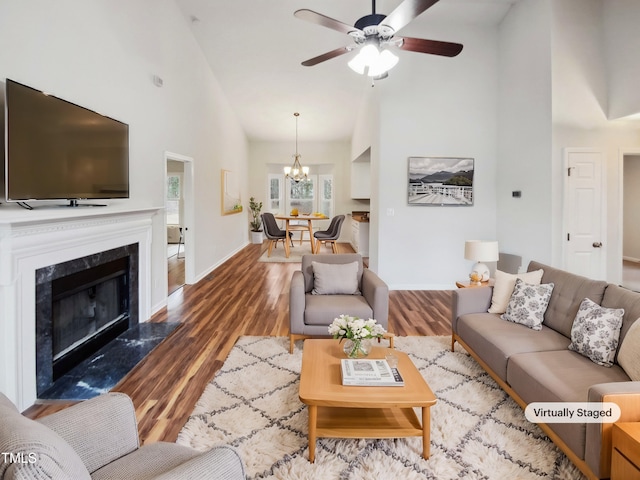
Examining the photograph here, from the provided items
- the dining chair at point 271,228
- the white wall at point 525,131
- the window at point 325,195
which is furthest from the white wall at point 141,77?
the window at point 325,195

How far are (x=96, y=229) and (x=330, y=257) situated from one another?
2.07 meters

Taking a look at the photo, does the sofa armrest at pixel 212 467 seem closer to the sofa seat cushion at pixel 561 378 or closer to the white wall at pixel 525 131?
the sofa seat cushion at pixel 561 378

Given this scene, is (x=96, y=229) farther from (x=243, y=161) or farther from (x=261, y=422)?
(x=243, y=161)

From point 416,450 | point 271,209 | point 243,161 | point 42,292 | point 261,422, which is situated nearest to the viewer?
point 416,450

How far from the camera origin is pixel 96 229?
9.64 feet

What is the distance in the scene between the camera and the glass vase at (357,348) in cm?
218

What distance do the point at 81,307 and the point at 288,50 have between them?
4908 millimetres

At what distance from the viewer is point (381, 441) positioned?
1935mm

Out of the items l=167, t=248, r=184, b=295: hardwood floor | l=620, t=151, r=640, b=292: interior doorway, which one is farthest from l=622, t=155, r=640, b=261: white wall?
l=167, t=248, r=184, b=295: hardwood floor

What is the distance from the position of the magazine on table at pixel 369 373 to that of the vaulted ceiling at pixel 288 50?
4.29 meters

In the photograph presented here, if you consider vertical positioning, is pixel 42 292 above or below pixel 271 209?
below

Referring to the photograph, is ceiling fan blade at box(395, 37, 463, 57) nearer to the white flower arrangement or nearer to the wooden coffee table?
the white flower arrangement

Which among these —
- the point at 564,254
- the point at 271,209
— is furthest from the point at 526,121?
the point at 271,209

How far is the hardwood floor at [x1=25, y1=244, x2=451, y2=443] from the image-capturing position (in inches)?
89.6
